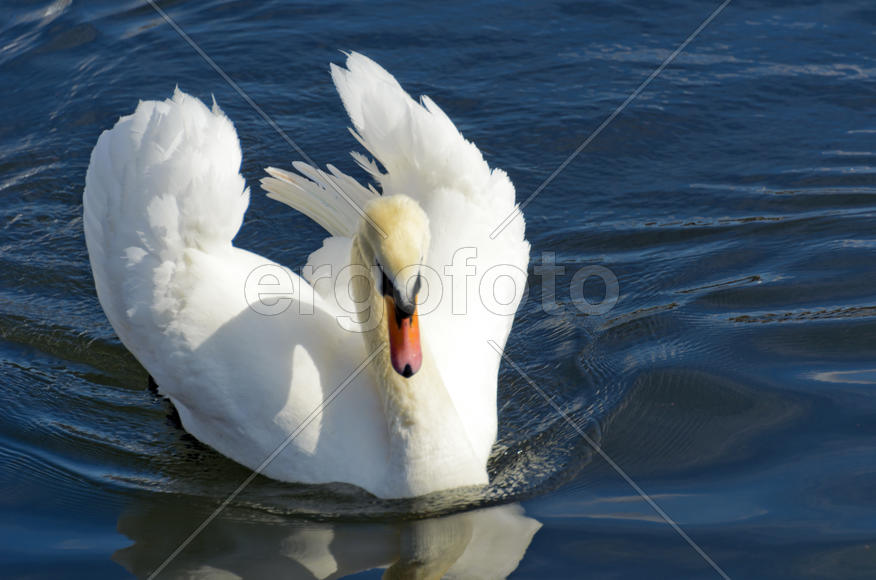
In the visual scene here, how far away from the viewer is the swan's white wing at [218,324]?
5723mm

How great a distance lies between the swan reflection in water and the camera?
17.1 ft

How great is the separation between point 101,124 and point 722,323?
19.1 ft

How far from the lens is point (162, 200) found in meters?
5.88

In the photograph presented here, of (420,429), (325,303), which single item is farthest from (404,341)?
(325,303)

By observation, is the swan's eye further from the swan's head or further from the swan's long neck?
the swan's long neck

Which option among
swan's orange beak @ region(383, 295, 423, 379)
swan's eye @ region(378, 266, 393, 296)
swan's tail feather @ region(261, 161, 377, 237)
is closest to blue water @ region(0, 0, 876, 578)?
swan's orange beak @ region(383, 295, 423, 379)

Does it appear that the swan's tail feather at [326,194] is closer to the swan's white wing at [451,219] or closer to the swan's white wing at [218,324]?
the swan's white wing at [451,219]

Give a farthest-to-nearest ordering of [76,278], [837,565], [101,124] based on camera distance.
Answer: [101,124] < [76,278] < [837,565]

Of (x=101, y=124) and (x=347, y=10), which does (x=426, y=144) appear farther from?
(x=347, y=10)

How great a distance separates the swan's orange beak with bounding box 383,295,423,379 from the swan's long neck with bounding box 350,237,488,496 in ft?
1.31

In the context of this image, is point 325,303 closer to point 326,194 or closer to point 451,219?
point 326,194

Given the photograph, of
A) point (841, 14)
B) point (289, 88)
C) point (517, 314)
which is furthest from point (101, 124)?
point (841, 14)

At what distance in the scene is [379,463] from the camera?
5.75 m

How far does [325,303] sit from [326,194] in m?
0.65
